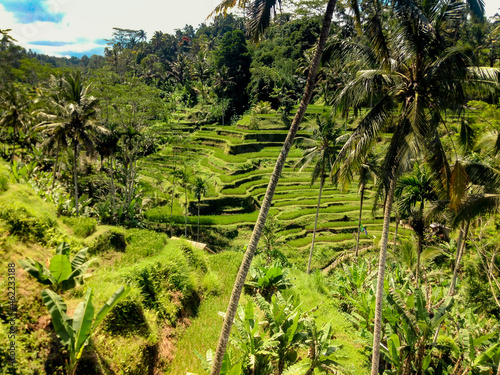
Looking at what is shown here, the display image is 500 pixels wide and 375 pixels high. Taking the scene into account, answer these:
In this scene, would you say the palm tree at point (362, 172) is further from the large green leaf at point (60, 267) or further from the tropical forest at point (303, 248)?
the large green leaf at point (60, 267)

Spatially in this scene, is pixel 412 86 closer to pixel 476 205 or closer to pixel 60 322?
pixel 476 205

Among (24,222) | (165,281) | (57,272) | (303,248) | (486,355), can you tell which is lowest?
(303,248)

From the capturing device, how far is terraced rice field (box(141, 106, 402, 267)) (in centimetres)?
2469

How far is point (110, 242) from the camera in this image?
1182 cm

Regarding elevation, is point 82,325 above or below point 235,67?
below

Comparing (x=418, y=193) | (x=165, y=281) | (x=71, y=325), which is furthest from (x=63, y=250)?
(x=418, y=193)

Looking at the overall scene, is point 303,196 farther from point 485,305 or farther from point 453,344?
point 453,344

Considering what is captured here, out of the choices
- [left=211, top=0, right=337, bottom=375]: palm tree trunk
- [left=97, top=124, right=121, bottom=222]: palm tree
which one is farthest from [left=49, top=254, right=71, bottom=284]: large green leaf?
[left=97, top=124, right=121, bottom=222]: palm tree

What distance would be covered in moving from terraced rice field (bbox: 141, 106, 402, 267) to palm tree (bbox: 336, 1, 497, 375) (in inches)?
541

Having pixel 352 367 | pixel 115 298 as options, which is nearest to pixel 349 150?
pixel 115 298

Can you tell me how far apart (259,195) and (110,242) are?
18.8 m

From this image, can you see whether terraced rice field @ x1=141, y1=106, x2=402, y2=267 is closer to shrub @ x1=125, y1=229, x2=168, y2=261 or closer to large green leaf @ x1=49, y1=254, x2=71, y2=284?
shrub @ x1=125, y1=229, x2=168, y2=261

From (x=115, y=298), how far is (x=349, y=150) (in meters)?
5.67

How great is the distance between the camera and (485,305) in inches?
541
